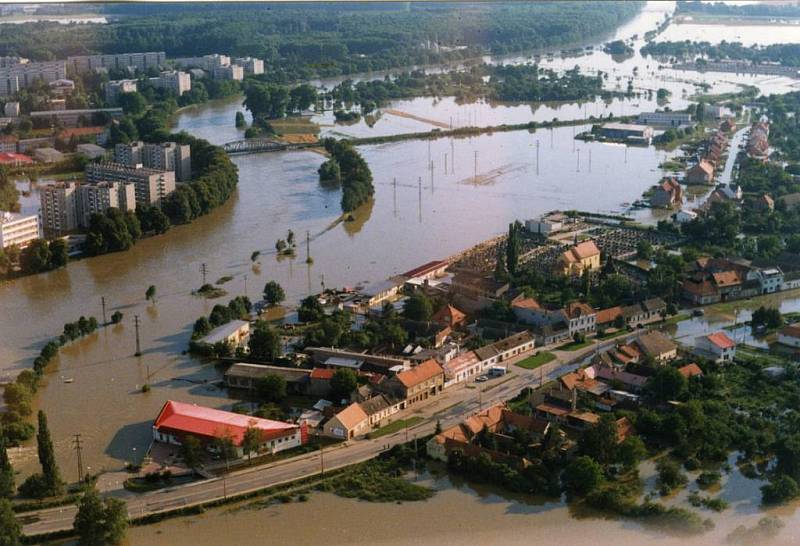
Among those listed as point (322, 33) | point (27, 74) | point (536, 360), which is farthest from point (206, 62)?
point (536, 360)

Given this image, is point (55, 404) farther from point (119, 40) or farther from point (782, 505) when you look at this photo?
point (119, 40)

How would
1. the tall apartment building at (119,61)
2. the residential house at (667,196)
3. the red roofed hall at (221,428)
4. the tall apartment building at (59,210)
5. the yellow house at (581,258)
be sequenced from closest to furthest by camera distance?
the red roofed hall at (221,428) < the yellow house at (581,258) < the tall apartment building at (59,210) < the residential house at (667,196) < the tall apartment building at (119,61)

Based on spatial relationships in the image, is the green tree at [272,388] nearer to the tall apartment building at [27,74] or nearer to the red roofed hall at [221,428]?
the red roofed hall at [221,428]

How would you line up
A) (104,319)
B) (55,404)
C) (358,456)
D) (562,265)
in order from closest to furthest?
(358,456) < (55,404) < (104,319) < (562,265)

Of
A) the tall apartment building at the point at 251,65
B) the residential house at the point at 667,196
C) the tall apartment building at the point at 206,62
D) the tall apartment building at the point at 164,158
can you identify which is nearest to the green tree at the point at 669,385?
the residential house at the point at 667,196

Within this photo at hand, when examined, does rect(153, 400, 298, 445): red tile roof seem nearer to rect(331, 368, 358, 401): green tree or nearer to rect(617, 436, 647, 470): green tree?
rect(331, 368, 358, 401): green tree

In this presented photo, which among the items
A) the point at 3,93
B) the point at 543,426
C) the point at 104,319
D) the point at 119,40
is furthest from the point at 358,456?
the point at 119,40

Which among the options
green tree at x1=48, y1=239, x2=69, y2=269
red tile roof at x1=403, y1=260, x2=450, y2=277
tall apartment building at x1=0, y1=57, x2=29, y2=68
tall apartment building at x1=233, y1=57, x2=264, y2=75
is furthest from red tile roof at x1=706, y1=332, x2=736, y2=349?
tall apartment building at x1=233, y1=57, x2=264, y2=75
